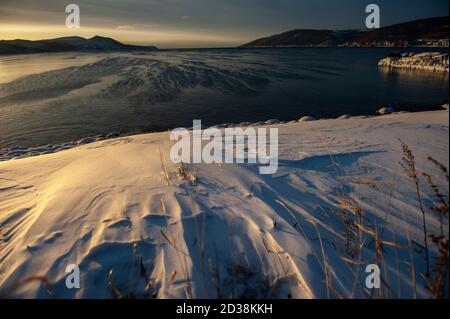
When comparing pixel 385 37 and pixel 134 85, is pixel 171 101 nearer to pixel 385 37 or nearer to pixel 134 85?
pixel 134 85

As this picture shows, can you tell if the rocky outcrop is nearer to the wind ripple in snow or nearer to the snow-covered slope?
the wind ripple in snow

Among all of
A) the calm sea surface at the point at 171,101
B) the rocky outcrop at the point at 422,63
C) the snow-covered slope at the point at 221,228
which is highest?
the rocky outcrop at the point at 422,63

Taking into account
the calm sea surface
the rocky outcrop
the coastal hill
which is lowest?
the calm sea surface

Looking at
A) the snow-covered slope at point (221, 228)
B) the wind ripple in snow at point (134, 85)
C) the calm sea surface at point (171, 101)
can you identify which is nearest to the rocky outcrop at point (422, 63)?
the calm sea surface at point (171, 101)

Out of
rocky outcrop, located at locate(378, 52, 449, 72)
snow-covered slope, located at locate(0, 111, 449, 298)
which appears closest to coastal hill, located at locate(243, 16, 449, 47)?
rocky outcrop, located at locate(378, 52, 449, 72)

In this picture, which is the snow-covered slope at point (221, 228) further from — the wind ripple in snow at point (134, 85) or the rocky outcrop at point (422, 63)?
the rocky outcrop at point (422, 63)

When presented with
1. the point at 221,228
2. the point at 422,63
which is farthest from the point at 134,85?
the point at 422,63
